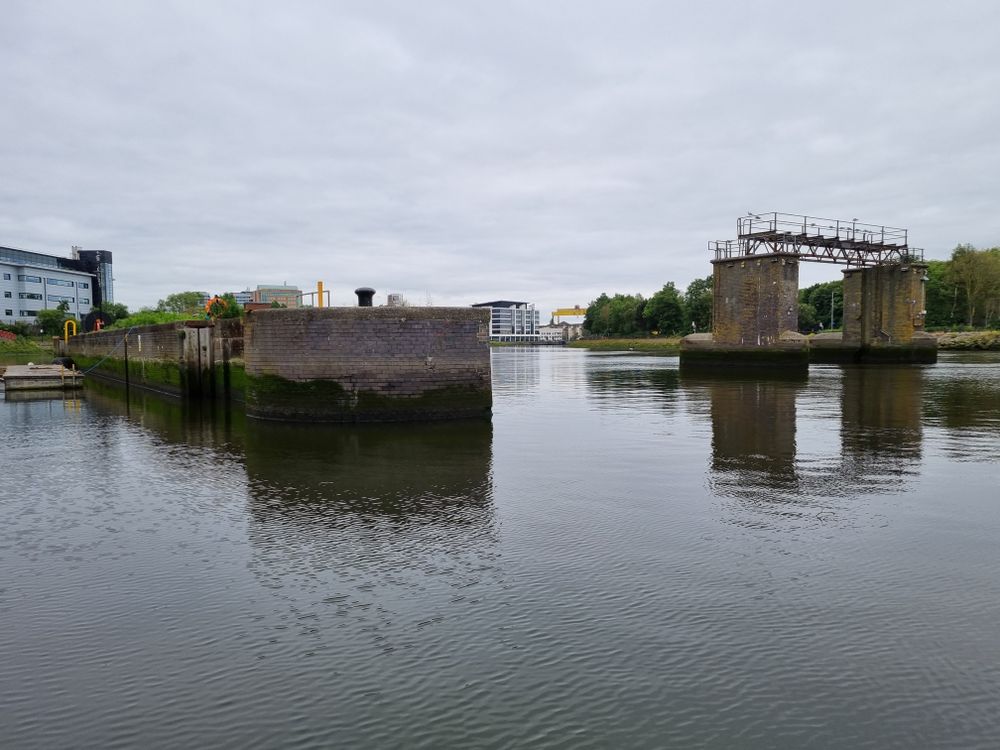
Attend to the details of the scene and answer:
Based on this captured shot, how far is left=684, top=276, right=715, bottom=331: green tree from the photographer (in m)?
113

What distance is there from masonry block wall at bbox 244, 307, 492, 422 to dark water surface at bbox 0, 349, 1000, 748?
15.5 feet

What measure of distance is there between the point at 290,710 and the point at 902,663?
164 inches

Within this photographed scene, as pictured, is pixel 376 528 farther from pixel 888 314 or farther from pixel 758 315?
pixel 888 314

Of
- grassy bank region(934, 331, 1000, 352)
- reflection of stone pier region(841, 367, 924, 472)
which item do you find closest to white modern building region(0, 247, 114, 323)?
reflection of stone pier region(841, 367, 924, 472)

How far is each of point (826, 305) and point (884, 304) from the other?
71.3 metres

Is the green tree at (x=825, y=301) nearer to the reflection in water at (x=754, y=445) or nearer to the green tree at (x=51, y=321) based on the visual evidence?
the reflection in water at (x=754, y=445)

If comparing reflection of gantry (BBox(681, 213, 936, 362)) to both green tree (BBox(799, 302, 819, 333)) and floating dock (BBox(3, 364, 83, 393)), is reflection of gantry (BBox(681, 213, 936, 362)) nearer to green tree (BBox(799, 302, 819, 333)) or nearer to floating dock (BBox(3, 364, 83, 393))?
floating dock (BBox(3, 364, 83, 393))

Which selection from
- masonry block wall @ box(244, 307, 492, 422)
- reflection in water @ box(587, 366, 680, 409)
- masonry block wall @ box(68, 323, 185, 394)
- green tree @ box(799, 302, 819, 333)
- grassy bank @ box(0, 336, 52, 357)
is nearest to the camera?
masonry block wall @ box(244, 307, 492, 422)

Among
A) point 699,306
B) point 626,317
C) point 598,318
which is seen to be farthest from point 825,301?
point 598,318

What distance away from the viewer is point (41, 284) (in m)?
107

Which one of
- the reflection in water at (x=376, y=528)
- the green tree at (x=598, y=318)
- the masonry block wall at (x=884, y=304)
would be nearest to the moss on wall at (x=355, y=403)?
the reflection in water at (x=376, y=528)

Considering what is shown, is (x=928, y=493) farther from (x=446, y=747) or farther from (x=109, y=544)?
(x=109, y=544)

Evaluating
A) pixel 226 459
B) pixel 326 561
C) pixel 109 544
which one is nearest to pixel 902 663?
pixel 326 561

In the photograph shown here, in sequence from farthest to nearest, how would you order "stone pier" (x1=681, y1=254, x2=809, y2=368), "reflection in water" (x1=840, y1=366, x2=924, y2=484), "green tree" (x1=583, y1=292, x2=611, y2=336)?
"green tree" (x1=583, y1=292, x2=611, y2=336) → "stone pier" (x1=681, y1=254, x2=809, y2=368) → "reflection in water" (x1=840, y1=366, x2=924, y2=484)
